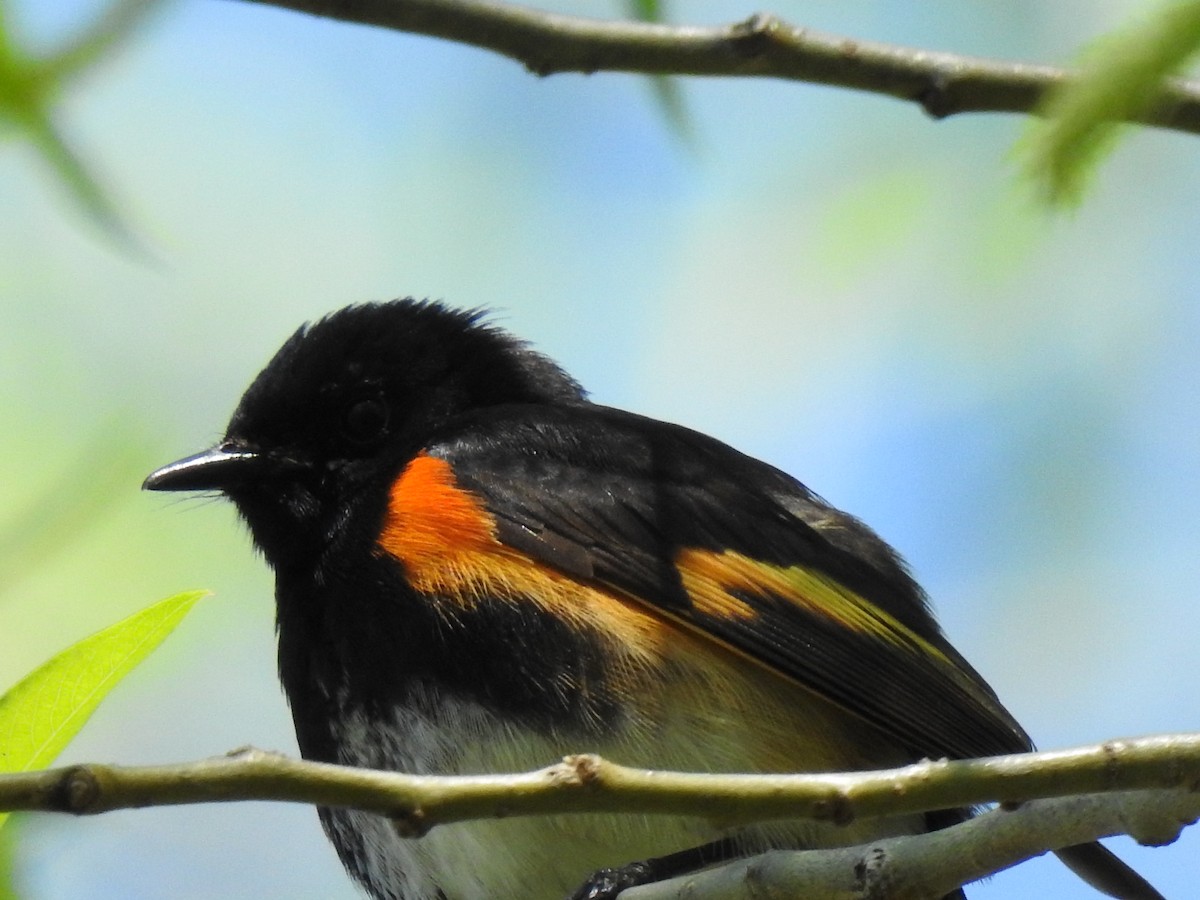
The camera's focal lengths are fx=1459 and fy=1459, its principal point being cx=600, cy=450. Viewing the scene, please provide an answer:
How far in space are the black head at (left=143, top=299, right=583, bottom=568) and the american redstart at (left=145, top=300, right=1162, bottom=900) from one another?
14 mm

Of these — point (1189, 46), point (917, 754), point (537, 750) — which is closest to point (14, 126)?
point (1189, 46)

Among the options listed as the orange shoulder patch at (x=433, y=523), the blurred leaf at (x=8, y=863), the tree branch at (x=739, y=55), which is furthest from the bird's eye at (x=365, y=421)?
the blurred leaf at (x=8, y=863)

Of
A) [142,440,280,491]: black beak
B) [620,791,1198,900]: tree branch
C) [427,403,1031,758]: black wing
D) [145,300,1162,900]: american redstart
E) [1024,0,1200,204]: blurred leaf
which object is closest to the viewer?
[1024,0,1200,204]: blurred leaf

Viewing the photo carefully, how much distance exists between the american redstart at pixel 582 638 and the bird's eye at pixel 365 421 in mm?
103

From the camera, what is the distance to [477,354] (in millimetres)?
4129

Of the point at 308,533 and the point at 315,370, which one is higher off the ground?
the point at 315,370

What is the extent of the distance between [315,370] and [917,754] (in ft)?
5.95

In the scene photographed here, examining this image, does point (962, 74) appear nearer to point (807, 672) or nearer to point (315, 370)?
point (807, 672)

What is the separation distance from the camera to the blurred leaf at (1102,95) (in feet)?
2.82

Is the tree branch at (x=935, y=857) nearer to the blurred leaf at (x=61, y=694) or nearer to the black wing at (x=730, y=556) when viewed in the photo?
the black wing at (x=730, y=556)

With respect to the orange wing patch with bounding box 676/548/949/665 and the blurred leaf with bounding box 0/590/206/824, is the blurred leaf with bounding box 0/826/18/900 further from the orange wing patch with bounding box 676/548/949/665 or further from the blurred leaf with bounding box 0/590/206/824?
the orange wing patch with bounding box 676/548/949/665

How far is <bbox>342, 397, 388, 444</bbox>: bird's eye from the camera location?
12.4 feet

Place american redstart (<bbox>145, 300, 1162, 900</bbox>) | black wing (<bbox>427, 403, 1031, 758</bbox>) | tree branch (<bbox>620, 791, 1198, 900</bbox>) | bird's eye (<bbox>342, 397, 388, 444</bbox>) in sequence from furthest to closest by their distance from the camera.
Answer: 1. bird's eye (<bbox>342, 397, 388, 444</bbox>)
2. black wing (<bbox>427, 403, 1031, 758</bbox>)
3. american redstart (<bbox>145, 300, 1162, 900</bbox>)
4. tree branch (<bbox>620, 791, 1198, 900</bbox>)

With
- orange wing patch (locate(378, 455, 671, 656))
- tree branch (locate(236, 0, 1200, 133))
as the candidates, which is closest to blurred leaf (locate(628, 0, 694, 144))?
tree branch (locate(236, 0, 1200, 133))
